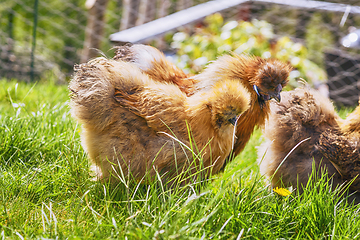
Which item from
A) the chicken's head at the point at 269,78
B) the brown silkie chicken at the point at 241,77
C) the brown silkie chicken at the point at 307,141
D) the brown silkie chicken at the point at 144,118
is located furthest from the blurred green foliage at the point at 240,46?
the brown silkie chicken at the point at 144,118

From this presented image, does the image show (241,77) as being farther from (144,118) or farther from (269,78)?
(144,118)

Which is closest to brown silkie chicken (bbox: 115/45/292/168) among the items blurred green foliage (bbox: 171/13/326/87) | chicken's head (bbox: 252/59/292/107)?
chicken's head (bbox: 252/59/292/107)

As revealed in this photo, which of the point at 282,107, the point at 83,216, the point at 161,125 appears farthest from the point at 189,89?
the point at 83,216

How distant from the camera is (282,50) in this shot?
6.02 metres

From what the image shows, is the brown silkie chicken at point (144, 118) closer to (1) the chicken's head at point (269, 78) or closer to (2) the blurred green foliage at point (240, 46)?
(1) the chicken's head at point (269, 78)

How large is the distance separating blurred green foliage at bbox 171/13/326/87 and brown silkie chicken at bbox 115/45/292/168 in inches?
116

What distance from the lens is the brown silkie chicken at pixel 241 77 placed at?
250cm

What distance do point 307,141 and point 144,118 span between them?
1.45 meters

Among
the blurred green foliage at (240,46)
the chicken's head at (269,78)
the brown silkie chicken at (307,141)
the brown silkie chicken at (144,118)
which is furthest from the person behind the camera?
the blurred green foliage at (240,46)

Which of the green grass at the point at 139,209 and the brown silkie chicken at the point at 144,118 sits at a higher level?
the brown silkie chicken at the point at 144,118

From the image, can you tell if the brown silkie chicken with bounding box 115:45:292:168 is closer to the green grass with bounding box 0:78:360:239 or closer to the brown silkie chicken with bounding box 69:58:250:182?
the brown silkie chicken with bounding box 69:58:250:182

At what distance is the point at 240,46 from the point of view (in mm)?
5617

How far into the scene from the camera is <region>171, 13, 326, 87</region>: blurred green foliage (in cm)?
569

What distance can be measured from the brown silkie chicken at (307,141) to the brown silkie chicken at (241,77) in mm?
294
